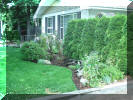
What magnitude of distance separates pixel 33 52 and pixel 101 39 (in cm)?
340

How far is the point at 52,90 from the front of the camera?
17.3 ft

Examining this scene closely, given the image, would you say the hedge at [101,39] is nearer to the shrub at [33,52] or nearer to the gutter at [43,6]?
the shrub at [33,52]

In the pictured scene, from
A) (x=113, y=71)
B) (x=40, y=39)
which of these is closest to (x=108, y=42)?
(x=113, y=71)

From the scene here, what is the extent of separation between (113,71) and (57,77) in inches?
75.4

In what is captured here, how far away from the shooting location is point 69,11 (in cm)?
1152

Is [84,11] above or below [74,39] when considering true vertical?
above

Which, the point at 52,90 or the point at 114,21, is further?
the point at 114,21

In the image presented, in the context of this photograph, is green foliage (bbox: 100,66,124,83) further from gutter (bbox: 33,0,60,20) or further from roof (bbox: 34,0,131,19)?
gutter (bbox: 33,0,60,20)

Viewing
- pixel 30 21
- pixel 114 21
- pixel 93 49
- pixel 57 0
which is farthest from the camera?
pixel 30 21

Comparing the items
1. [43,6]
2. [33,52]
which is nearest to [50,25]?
[43,6]

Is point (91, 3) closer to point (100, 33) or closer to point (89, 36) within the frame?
point (89, 36)

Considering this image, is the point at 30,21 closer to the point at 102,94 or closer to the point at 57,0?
the point at 57,0

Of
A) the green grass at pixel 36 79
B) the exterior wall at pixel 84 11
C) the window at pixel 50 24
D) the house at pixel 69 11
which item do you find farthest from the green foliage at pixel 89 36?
the window at pixel 50 24

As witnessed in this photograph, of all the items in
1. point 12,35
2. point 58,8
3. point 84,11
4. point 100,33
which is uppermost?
point 58,8
